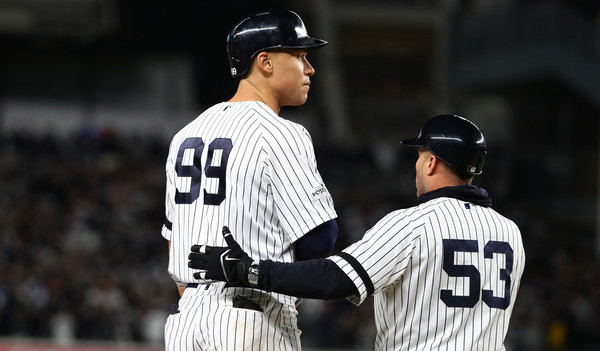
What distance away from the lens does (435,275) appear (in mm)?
3029

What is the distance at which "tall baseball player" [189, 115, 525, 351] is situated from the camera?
2.91 meters

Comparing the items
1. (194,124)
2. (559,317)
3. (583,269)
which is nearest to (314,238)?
(194,124)

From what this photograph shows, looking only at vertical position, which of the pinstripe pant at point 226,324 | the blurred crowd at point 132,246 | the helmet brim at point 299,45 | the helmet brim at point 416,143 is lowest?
the blurred crowd at point 132,246

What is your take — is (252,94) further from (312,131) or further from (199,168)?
(312,131)

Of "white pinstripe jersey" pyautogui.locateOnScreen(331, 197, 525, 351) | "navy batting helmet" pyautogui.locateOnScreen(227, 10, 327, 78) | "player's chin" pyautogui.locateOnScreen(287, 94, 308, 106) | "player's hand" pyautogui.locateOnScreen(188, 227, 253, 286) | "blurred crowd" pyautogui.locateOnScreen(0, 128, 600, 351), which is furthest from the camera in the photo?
"blurred crowd" pyautogui.locateOnScreen(0, 128, 600, 351)

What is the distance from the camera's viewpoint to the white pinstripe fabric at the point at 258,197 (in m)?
3.01

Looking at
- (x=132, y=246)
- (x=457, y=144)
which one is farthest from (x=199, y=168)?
(x=132, y=246)

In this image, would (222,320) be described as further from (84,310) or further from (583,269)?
(583,269)

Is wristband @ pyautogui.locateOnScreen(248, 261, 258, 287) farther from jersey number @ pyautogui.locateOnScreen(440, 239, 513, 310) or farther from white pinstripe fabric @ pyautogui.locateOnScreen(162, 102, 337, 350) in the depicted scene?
jersey number @ pyautogui.locateOnScreen(440, 239, 513, 310)

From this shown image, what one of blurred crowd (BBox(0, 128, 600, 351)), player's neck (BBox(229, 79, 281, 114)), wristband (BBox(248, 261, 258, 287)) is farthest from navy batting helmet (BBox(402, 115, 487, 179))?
blurred crowd (BBox(0, 128, 600, 351))

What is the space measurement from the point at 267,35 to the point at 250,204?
617 mm

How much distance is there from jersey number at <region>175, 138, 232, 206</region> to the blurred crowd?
32.9 feet

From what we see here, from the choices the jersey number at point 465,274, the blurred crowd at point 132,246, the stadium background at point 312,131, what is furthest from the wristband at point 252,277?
the blurred crowd at point 132,246

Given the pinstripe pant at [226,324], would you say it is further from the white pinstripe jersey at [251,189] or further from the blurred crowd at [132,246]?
the blurred crowd at [132,246]
